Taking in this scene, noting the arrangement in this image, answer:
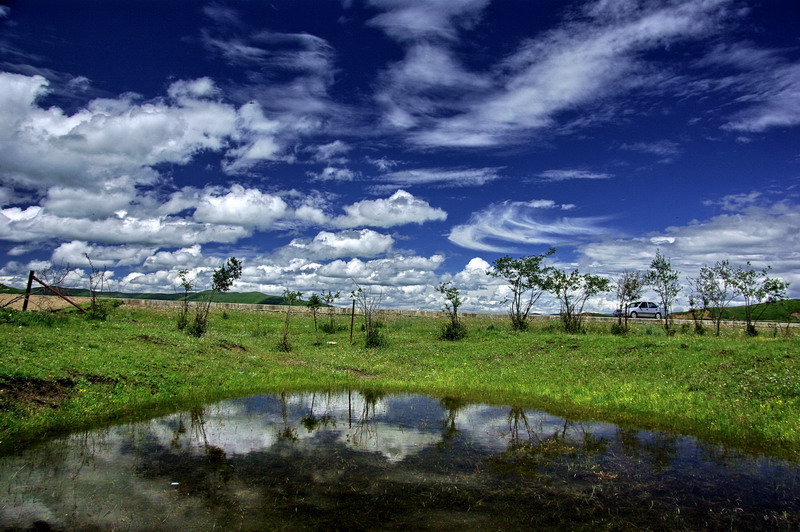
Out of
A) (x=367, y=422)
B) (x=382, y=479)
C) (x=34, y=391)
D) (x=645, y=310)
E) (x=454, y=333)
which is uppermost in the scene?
(x=645, y=310)

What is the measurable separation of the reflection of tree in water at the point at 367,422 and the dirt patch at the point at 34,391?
27.2 feet

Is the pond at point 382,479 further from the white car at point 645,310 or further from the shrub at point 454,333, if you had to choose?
the white car at point 645,310

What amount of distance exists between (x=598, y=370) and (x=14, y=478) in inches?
847

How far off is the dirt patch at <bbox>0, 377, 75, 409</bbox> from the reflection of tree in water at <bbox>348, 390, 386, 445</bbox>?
27.2ft

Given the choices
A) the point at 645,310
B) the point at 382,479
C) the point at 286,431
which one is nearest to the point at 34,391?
the point at 286,431

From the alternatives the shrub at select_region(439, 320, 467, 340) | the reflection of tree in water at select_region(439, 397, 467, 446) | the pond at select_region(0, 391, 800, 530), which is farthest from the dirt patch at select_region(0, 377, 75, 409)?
the shrub at select_region(439, 320, 467, 340)

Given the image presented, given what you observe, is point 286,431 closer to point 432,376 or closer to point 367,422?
point 367,422

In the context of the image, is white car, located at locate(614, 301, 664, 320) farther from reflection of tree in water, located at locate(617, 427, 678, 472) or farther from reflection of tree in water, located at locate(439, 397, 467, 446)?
reflection of tree in water, located at locate(617, 427, 678, 472)

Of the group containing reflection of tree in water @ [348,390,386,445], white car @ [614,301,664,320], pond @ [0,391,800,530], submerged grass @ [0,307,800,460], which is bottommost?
reflection of tree in water @ [348,390,386,445]

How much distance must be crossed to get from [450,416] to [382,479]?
6443mm

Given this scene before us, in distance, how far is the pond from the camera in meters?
7.46

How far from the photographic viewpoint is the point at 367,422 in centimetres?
1402

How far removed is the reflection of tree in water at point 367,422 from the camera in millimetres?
12086

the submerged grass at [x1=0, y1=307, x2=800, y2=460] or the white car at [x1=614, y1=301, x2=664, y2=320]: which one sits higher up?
the white car at [x1=614, y1=301, x2=664, y2=320]
